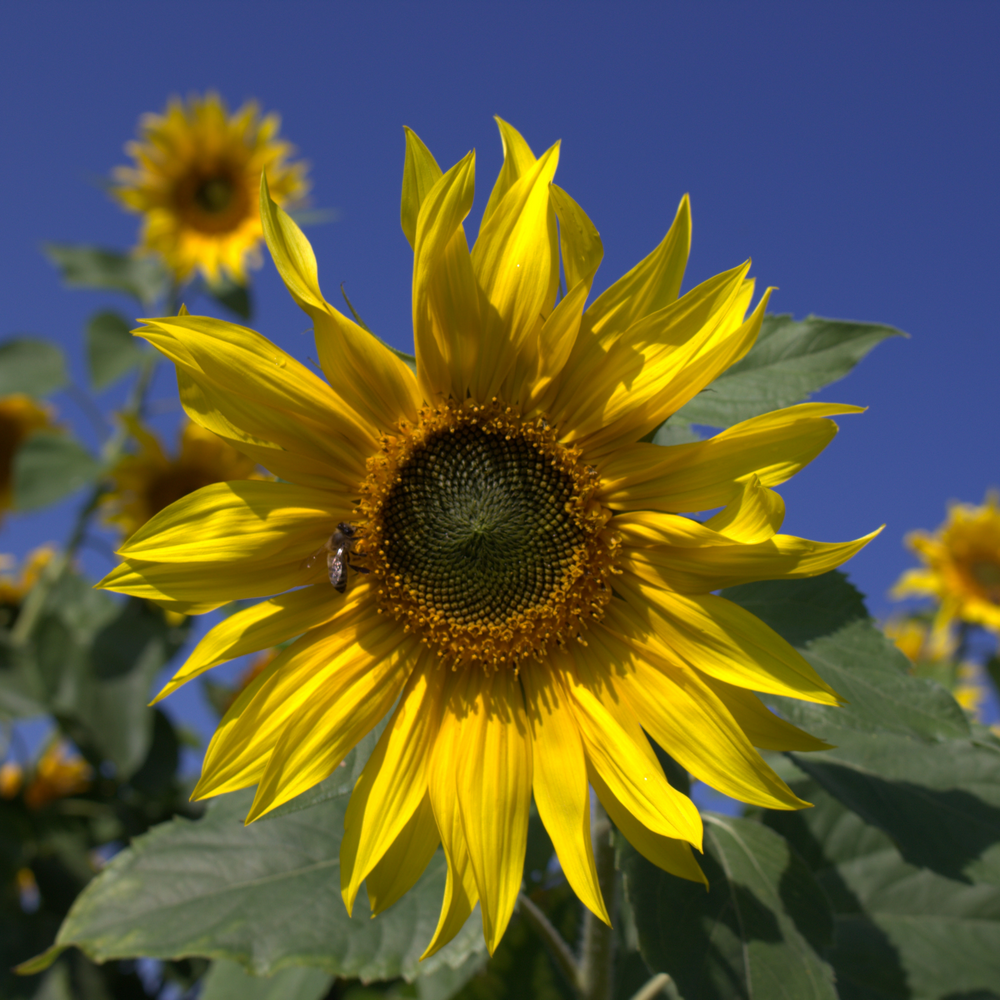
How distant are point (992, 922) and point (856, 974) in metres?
0.38

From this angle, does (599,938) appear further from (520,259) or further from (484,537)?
(520,259)

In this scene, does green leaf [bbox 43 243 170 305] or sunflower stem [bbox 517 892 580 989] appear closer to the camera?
sunflower stem [bbox 517 892 580 989]

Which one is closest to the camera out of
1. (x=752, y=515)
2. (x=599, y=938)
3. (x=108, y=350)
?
(x=752, y=515)

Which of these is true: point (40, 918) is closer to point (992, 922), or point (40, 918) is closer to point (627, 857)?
point (627, 857)

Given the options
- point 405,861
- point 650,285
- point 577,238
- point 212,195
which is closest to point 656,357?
point 650,285

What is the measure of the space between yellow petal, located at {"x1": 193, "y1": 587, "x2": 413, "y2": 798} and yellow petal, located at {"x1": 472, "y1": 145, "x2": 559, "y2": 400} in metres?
0.65

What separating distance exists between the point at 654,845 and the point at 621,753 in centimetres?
17

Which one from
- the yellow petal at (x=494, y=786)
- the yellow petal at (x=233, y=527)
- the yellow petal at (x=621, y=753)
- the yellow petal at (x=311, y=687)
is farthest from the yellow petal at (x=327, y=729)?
the yellow petal at (x=621, y=753)

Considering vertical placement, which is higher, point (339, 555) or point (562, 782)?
point (339, 555)

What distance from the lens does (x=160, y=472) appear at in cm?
452

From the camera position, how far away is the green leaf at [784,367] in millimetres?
1777

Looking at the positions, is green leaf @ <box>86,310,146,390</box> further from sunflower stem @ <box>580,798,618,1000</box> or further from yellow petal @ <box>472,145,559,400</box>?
sunflower stem @ <box>580,798,618,1000</box>

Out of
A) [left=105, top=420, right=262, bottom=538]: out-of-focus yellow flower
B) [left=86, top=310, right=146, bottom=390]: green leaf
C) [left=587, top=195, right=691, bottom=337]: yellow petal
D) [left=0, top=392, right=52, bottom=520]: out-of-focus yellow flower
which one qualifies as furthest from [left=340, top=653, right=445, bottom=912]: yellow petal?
[left=0, top=392, right=52, bottom=520]: out-of-focus yellow flower

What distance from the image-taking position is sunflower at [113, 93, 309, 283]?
532 centimetres
